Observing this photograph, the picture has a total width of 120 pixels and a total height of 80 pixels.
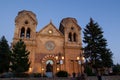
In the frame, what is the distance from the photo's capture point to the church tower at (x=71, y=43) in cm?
4156

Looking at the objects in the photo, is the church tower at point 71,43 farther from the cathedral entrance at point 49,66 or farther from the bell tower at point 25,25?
the bell tower at point 25,25

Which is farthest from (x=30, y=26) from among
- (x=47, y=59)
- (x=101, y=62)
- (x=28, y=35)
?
(x=101, y=62)

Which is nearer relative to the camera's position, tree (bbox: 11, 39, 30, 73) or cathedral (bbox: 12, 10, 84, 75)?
tree (bbox: 11, 39, 30, 73)

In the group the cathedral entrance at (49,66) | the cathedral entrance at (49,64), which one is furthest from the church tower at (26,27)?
the cathedral entrance at (49,66)

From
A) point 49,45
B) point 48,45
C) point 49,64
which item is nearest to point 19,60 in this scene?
point 49,64

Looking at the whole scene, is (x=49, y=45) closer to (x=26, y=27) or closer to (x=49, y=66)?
(x=49, y=66)

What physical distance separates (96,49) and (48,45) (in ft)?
50.5

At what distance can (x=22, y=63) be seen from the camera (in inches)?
1190

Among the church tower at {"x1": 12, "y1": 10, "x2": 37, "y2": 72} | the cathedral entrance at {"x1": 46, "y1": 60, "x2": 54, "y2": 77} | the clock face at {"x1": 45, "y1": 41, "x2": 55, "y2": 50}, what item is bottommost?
the cathedral entrance at {"x1": 46, "y1": 60, "x2": 54, "y2": 77}

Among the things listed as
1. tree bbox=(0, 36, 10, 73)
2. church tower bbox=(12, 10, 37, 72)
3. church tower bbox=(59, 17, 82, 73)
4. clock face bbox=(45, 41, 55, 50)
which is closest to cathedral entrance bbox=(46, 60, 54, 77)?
clock face bbox=(45, 41, 55, 50)

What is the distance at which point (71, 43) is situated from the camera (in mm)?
44406

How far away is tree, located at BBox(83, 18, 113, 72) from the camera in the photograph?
1182 inches

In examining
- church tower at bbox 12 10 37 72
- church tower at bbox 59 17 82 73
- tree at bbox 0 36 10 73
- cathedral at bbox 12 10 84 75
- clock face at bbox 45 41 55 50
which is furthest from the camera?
clock face at bbox 45 41 55 50

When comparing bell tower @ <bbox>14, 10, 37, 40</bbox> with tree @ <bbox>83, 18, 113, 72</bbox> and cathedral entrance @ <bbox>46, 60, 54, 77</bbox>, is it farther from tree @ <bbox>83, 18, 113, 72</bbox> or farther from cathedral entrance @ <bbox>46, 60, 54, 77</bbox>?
tree @ <bbox>83, 18, 113, 72</bbox>
